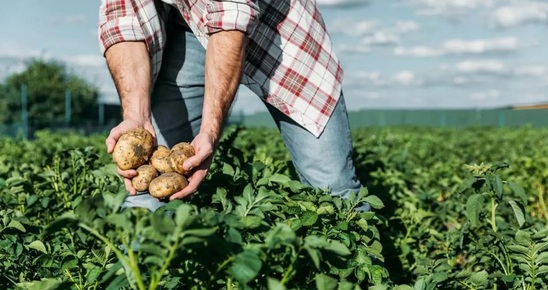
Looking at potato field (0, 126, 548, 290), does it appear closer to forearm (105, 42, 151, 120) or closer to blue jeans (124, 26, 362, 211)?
blue jeans (124, 26, 362, 211)

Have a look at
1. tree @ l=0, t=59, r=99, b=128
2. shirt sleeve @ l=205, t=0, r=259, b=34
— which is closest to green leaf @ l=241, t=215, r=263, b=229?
shirt sleeve @ l=205, t=0, r=259, b=34

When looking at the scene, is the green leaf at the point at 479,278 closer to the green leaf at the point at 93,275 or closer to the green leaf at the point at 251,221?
the green leaf at the point at 251,221

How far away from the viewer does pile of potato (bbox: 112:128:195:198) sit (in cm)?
228

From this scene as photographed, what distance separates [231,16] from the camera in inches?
102

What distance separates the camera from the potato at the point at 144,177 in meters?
2.35

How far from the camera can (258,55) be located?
3.09m

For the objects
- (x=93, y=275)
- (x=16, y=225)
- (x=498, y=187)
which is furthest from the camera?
(x=498, y=187)

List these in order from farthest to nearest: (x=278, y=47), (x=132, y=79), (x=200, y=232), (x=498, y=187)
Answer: (x=278, y=47) < (x=498, y=187) < (x=132, y=79) < (x=200, y=232)

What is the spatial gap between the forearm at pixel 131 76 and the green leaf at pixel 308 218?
2.63 feet

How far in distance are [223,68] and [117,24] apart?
0.57m

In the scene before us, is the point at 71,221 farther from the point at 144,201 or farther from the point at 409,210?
the point at 409,210

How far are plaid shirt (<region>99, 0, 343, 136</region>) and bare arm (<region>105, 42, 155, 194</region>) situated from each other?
5cm

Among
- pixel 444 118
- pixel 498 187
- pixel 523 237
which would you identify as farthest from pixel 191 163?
pixel 444 118

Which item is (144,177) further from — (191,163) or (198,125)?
(198,125)
